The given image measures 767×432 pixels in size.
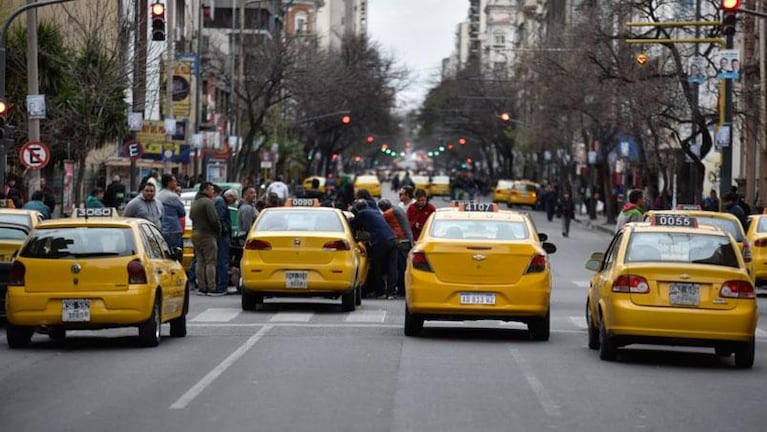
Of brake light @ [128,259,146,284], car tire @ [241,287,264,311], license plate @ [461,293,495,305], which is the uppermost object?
brake light @ [128,259,146,284]

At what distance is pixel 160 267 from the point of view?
59.9 feet

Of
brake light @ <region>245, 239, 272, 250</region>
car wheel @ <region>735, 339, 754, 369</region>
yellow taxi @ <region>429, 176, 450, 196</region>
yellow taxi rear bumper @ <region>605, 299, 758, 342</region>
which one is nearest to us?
yellow taxi rear bumper @ <region>605, 299, 758, 342</region>

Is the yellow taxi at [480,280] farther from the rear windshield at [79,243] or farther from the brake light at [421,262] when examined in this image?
the rear windshield at [79,243]

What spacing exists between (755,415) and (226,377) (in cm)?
468

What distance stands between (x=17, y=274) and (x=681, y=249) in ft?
22.8

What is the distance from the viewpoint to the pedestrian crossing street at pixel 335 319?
21797mm

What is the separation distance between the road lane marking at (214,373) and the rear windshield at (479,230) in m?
2.46

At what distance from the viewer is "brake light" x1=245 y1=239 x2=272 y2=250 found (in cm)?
2367

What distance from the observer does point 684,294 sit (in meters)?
16.2

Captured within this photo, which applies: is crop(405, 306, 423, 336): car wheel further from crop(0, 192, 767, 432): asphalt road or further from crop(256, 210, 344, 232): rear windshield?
crop(256, 210, 344, 232): rear windshield

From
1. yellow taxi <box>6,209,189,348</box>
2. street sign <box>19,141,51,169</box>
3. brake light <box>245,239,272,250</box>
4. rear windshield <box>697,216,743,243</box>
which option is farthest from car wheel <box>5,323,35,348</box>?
street sign <box>19,141,51,169</box>

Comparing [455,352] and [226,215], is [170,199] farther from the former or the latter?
[455,352]

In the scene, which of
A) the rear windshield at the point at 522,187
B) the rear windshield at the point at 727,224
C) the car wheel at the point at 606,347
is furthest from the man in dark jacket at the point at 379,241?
the rear windshield at the point at 522,187

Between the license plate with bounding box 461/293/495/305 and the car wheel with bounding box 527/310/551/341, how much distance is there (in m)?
0.68
